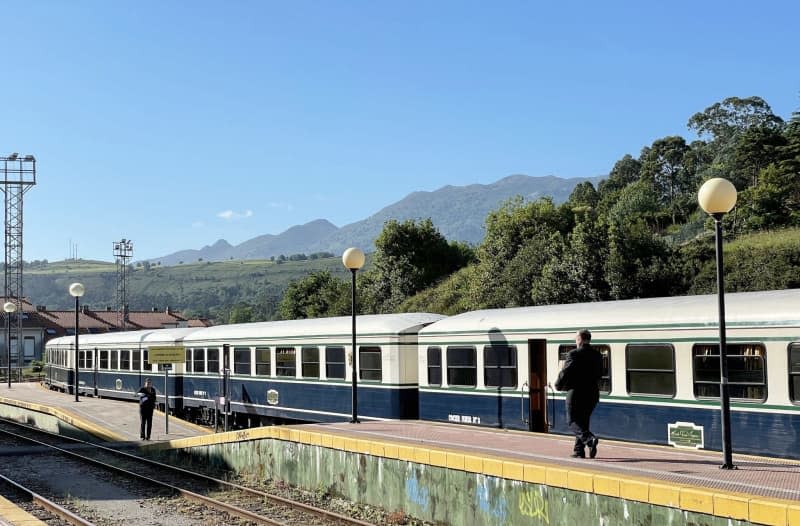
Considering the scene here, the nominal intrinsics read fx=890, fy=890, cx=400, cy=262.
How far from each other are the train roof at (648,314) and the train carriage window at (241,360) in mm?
9568

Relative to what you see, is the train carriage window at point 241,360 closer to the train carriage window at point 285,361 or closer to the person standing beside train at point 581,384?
the train carriage window at point 285,361

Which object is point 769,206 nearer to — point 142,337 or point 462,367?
point 142,337

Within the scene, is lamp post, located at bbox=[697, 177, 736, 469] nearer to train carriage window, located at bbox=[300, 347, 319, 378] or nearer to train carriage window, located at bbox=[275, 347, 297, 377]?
train carriage window, located at bbox=[300, 347, 319, 378]

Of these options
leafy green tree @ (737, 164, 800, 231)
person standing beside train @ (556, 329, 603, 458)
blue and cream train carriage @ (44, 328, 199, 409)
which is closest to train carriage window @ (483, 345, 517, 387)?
person standing beside train @ (556, 329, 603, 458)

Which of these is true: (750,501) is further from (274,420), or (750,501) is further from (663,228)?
(663,228)

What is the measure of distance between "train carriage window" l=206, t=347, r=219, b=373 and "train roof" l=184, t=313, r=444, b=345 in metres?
0.47

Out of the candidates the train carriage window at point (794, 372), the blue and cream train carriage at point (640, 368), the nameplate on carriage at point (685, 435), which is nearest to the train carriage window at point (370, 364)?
the blue and cream train carriage at point (640, 368)

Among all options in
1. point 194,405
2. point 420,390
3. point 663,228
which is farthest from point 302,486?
point 663,228

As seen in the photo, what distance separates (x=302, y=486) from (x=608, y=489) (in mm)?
7834

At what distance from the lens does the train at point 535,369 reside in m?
13.2

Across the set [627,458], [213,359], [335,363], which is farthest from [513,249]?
[627,458]

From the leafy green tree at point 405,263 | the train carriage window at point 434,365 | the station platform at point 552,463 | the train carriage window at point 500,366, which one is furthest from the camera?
the leafy green tree at point 405,263

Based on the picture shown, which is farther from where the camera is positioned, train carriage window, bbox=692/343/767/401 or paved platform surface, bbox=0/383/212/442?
paved platform surface, bbox=0/383/212/442

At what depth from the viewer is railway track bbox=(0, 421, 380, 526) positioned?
14320 millimetres
